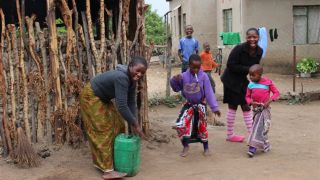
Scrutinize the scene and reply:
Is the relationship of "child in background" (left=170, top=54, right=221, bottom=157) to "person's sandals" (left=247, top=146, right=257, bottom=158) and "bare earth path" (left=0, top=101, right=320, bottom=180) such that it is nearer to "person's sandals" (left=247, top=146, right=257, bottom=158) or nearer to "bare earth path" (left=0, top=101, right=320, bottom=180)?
"bare earth path" (left=0, top=101, right=320, bottom=180)

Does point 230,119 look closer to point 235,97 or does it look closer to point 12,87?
point 235,97

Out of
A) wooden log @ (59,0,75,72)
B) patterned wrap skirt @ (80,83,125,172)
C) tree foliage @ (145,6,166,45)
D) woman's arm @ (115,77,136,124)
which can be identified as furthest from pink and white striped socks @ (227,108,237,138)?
tree foliage @ (145,6,166,45)

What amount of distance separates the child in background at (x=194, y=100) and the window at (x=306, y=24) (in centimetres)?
1045

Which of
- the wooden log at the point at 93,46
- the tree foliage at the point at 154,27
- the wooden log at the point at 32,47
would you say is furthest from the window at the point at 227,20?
the wooden log at the point at 32,47

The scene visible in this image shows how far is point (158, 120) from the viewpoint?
8188mm

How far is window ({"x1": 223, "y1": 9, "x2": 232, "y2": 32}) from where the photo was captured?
17.4m

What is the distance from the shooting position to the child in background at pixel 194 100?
5602 mm

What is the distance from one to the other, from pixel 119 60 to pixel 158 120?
92.1 inches

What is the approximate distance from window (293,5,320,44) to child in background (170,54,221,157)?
1045 cm

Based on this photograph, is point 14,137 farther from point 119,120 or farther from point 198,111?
point 198,111

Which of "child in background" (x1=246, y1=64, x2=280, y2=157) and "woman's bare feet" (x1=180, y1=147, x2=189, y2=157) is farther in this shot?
"woman's bare feet" (x1=180, y1=147, x2=189, y2=157)

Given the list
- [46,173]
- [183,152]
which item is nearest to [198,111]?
[183,152]

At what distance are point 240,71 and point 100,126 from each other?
2.14 m

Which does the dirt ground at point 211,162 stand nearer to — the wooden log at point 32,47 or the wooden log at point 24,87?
the wooden log at point 24,87
